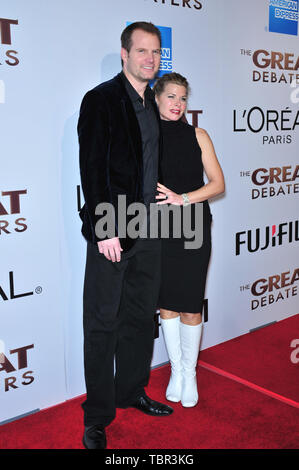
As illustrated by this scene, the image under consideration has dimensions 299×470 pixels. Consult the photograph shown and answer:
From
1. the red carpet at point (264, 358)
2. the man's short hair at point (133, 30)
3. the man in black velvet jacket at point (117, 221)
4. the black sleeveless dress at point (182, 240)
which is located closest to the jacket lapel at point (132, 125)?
the man in black velvet jacket at point (117, 221)

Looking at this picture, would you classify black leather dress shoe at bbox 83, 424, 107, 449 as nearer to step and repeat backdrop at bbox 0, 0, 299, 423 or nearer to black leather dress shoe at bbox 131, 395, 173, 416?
black leather dress shoe at bbox 131, 395, 173, 416

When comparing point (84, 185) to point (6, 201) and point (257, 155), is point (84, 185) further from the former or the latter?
point (257, 155)

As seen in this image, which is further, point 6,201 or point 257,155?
point 257,155

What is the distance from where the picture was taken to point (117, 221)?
6.75 ft

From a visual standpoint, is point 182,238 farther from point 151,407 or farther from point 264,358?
point 264,358

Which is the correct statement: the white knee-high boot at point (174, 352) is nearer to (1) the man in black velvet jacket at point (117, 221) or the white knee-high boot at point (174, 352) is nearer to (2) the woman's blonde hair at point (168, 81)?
(1) the man in black velvet jacket at point (117, 221)

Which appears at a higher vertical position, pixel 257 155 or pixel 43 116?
pixel 43 116

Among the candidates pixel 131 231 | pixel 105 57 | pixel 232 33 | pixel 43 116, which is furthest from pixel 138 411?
pixel 232 33

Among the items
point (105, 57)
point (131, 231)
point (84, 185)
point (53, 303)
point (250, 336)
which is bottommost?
point (250, 336)

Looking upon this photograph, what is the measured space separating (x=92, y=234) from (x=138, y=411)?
923 mm

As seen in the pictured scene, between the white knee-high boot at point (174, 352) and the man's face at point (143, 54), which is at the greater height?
the man's face at point (143, 54)

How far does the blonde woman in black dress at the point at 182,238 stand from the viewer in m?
2.34

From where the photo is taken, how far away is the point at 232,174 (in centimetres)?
318

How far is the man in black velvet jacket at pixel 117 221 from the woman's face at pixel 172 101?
0.35 ft
